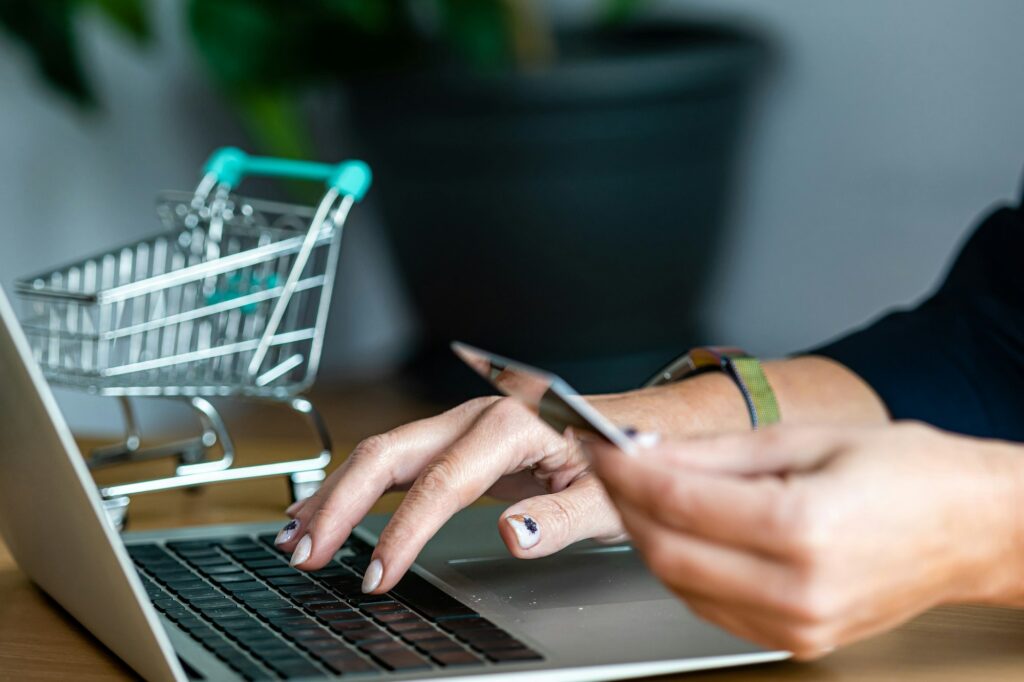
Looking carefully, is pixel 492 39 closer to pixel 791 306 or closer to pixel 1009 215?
pixel 791 306

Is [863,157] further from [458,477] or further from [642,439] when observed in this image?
[642,439]

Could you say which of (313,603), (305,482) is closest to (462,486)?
(313,603)

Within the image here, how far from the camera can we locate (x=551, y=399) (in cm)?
39

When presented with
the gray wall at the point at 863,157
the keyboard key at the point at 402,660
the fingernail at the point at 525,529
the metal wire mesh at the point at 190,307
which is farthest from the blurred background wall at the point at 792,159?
the keyboard key at the point at 402,660

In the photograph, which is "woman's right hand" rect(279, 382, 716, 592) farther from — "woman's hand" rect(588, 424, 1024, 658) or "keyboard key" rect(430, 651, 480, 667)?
"woman's hand" rect(588, 424, 1024, 658)

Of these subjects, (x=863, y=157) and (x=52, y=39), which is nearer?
(x=52, y=39)

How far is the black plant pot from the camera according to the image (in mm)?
2061

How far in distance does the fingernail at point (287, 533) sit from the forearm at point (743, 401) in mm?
193

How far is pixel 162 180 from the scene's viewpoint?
2578 mm

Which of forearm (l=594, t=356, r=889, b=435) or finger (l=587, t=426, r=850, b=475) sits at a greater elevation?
finger (l=587, t=426, r=850, b=475)

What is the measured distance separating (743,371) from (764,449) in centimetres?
36

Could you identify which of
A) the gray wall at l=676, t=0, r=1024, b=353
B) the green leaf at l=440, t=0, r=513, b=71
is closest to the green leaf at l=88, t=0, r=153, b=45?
the green leaf at l=440, t=0, r=513, b=71

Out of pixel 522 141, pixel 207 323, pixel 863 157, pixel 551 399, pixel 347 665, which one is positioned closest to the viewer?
pixel 551 399

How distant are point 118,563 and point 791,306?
7.18 feet
